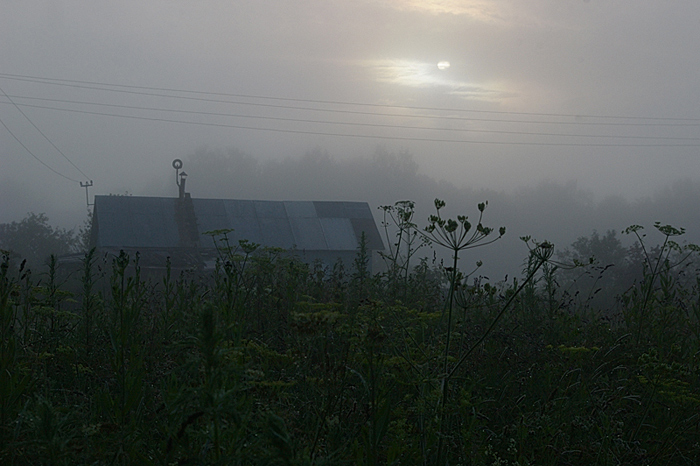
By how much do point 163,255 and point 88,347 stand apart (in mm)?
25644

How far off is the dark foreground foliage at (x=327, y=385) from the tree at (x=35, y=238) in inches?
2118

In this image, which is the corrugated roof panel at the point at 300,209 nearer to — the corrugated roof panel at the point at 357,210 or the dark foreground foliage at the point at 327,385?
the corrugated roof panel at the point at 357,210

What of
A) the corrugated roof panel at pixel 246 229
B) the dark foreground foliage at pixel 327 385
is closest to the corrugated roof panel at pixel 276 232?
the corrugated roof panel at pixel 246 229

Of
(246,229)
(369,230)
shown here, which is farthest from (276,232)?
(369,230)

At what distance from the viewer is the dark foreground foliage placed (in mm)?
2174

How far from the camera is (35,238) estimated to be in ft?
178

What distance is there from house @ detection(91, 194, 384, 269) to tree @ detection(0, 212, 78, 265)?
2234 cm

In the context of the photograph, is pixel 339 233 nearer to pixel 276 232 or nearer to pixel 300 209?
pixel 300 209

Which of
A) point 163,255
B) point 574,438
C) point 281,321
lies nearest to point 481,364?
point 574,438

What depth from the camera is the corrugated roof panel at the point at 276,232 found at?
102ft

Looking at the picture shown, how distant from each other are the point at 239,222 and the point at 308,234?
3991 mm

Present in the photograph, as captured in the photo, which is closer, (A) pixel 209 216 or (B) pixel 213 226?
(B) pixel 213 226

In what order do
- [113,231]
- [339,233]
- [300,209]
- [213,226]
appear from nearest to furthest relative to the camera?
[113,231] → [213,226] → [339,233] → [300,209]

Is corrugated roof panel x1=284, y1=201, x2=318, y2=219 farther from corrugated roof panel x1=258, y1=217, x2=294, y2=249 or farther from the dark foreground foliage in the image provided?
the dark foreground foliage
